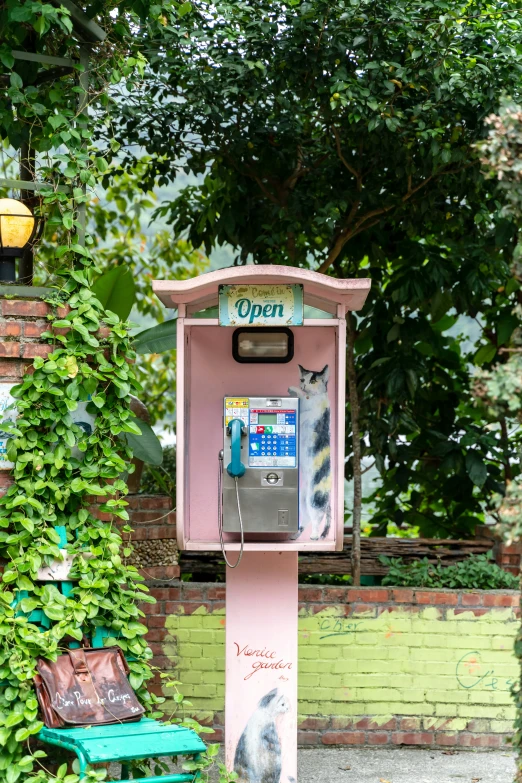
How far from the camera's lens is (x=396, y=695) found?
5.23 metres

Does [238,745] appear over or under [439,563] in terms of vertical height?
under

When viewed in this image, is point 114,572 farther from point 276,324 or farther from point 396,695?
point 396,695

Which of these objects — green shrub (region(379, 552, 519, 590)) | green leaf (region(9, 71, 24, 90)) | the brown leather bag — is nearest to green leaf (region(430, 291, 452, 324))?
green shrub (region(379, 552, 519, 590))

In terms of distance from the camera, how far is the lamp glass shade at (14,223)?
4059 millimetres

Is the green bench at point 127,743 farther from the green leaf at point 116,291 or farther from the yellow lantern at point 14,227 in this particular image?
the green leaf at point 116,291

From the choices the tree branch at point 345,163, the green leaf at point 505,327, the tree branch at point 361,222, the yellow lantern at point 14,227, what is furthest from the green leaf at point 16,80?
the green leaf at point 505,327

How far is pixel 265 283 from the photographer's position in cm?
409

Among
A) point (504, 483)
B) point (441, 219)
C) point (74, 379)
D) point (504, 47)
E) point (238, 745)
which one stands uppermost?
point (504, 47)

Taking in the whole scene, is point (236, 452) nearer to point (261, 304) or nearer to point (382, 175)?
point (261, 304)

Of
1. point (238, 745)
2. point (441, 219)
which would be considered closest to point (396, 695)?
point (238, 745)

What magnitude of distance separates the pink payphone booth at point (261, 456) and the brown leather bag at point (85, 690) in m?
0.56

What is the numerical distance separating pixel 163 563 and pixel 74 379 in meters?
1.79

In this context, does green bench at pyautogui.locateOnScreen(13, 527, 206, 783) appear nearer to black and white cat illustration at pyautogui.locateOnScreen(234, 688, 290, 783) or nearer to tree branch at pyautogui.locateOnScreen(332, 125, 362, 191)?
black and white cat illustration at pyautogui.locateOnScreen(234, 688, 290, 783)

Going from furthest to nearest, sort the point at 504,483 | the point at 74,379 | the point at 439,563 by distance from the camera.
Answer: the point at 504,483
the point at 439,563
the point at 74,379
